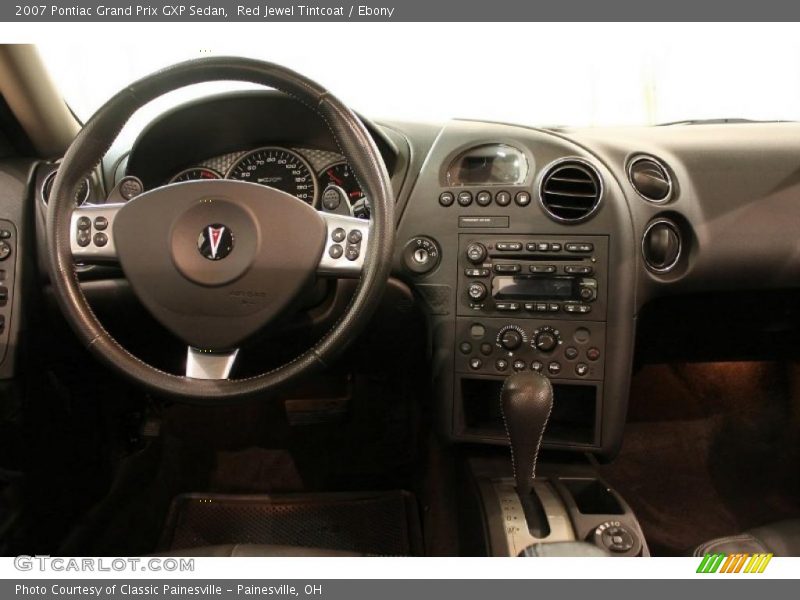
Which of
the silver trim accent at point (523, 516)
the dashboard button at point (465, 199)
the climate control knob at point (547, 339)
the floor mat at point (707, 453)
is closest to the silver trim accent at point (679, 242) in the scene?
the climate control knob at point (547, 339)

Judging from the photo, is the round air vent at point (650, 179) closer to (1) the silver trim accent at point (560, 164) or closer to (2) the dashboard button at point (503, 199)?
(1) the silver trim accent at point (560, 164)

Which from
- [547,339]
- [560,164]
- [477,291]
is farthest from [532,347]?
[560,164]

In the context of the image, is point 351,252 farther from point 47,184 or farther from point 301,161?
point 47,184

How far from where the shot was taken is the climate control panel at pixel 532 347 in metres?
1.12

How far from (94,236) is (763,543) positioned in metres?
1.17

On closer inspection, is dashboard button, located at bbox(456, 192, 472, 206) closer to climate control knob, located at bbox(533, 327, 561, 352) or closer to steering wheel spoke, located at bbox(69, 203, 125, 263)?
climate control knob, located at bbox(533, 327, 561, 352)

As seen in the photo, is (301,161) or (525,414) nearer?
(525,414)

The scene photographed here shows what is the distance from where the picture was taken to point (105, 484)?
1.59 m

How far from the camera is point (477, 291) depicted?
1152mm

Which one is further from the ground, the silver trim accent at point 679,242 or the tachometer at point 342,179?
the tachometer at point 342,179

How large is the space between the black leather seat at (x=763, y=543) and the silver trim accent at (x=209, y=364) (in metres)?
0.79

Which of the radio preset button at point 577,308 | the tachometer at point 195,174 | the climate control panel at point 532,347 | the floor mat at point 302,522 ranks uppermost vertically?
the tachometer at point 195,174
